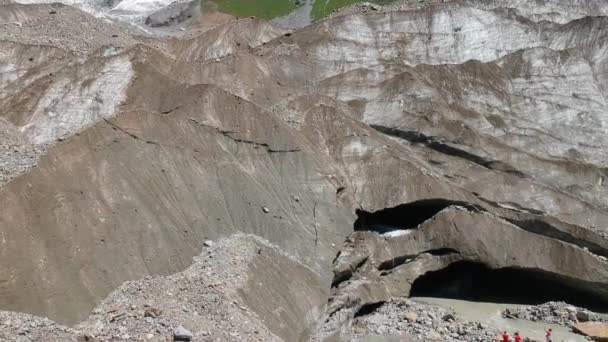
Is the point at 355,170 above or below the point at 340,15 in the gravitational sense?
below

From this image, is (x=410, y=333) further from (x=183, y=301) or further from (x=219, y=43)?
(x=219, y=43)

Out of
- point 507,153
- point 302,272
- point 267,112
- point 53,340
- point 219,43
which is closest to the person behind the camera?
point 53,340

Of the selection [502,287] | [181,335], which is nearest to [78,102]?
[181,335]

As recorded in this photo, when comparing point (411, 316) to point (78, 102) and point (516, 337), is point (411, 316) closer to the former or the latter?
point (516, 337)

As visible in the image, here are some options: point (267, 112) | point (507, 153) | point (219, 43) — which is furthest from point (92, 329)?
A: point (219, 43)

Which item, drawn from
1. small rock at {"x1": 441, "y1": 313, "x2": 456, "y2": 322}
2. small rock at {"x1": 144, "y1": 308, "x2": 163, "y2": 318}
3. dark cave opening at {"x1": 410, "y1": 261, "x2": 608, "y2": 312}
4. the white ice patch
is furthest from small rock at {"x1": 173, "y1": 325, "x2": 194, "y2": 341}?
the white ice patch

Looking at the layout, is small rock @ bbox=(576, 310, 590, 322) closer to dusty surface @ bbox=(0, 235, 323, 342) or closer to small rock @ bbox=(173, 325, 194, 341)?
dusty surface @ bbox=(0, 235, 323, 342)

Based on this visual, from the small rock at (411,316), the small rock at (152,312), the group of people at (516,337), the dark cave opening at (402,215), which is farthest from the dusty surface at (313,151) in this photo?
the group of people at (516,337)
